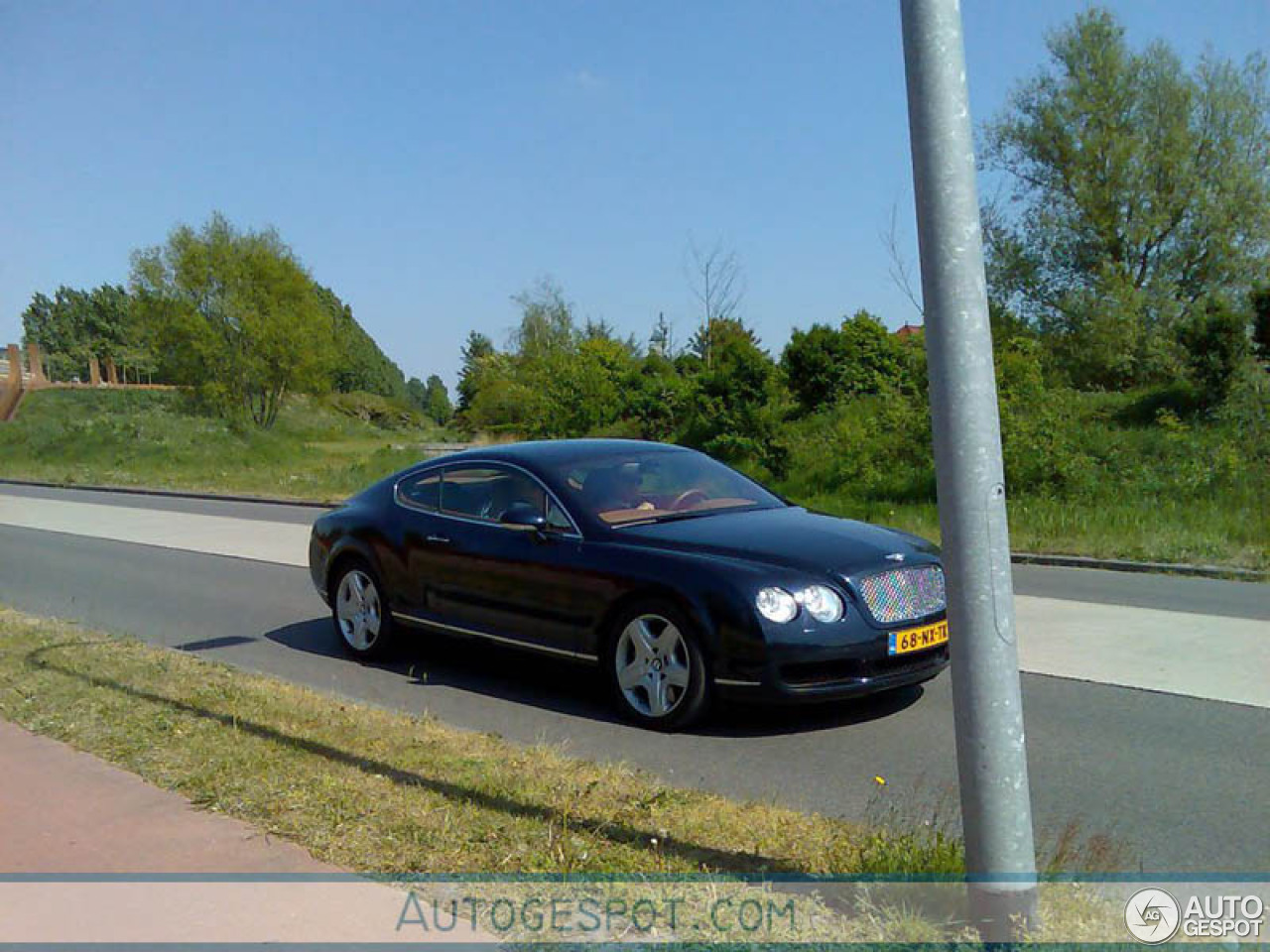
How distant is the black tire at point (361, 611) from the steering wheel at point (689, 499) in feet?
7.64

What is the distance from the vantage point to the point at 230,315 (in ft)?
176

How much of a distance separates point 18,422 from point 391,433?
2795 cm

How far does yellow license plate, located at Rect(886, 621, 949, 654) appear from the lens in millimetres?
6449

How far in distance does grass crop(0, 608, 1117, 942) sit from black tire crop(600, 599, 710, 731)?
828 mm

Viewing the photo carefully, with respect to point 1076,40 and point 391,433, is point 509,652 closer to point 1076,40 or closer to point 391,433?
point 1076,40

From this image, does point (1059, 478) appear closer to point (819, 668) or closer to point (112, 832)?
point (819, 668)

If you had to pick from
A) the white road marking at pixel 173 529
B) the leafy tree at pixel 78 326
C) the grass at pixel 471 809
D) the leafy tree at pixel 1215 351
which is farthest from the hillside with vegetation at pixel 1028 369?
the leafy tree at pixel 78 326

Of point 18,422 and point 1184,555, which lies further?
point 18,422

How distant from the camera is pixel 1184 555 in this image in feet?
43.7

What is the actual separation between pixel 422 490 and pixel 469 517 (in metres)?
0.66

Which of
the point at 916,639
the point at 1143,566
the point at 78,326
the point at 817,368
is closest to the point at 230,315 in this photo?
the point at 817,368

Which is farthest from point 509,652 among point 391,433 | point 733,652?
point 391,433

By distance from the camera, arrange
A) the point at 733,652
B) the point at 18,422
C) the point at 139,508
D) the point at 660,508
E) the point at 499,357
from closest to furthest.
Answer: the point at 733,652
the point at 660,508
the point at 139,508
the point at 18,422
the point at 499,357

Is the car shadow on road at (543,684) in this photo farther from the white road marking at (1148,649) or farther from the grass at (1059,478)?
the grass at (1059,478)
